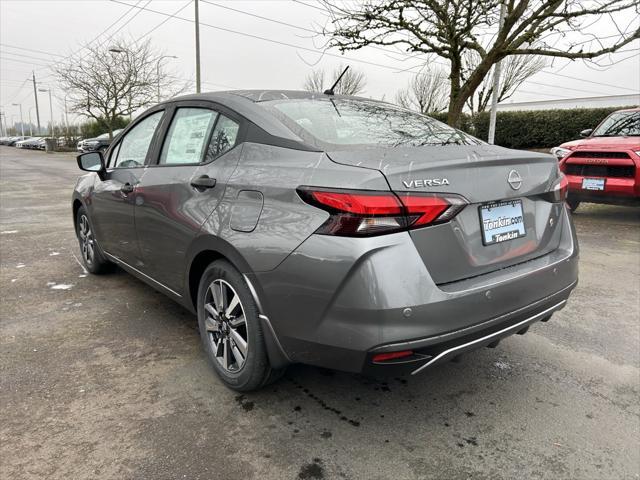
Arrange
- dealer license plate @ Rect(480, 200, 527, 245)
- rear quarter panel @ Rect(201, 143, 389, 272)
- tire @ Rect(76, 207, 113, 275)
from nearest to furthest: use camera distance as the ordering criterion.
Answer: rear quarter panel @ Rect(201, 143, 389, 272), dealer license plate @ Rect(480, 200, 527, 245), tire @ Rect(76, 207, 113, 275)

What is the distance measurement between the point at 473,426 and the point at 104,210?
2.98m

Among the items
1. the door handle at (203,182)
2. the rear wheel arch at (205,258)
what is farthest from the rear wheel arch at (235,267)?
the door handle at (203,182)

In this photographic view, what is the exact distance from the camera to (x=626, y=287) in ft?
13.8

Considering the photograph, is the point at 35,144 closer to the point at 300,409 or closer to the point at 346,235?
the point at 300,409

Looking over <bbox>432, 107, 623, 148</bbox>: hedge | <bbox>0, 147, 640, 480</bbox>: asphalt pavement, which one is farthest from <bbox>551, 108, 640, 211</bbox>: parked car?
<bbox>432, 107, 623, 148</bbox>: hedge

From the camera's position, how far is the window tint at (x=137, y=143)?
10.7 feet

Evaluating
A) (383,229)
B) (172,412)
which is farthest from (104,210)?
(383,229)

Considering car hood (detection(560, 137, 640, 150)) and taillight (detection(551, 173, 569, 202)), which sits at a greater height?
car hood (detection(560, 137, 640, 150))

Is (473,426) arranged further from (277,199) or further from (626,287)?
(626,287)

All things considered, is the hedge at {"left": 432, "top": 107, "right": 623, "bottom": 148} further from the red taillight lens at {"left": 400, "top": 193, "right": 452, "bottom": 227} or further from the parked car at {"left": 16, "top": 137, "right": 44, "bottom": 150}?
the parked car at {"left": 16, "top": 137, "right": 44, "bottom": 150}

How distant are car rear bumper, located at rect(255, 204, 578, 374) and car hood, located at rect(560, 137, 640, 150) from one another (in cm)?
551

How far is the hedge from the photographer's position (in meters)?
16.5

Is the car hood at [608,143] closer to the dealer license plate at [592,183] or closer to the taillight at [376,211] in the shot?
the dealer license plate at [592,183]

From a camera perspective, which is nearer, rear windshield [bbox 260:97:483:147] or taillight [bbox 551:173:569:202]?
rear windshield [bbox 260:97:483:147]
